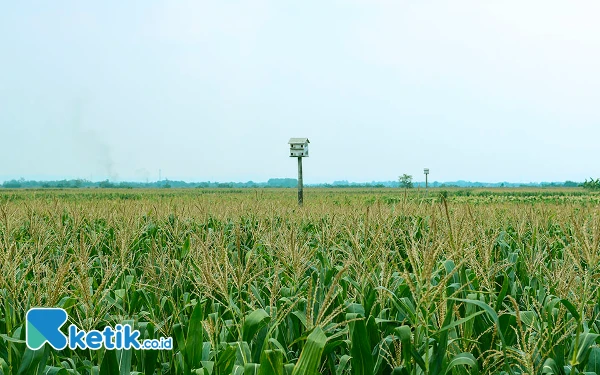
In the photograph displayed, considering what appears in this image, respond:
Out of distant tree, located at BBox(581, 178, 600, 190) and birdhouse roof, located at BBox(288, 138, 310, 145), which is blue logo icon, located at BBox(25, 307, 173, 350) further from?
distant tree, located at BBox(581, 178, 600, 190)

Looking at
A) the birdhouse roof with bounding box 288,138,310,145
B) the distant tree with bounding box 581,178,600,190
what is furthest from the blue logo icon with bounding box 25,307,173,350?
the distant tree with bounding box 581,178,600,190

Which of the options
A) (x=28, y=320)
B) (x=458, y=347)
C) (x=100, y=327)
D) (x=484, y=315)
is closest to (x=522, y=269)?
(x=484, y=315)

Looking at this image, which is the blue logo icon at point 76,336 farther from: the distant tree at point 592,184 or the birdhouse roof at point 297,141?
the distant tree at point 592,184

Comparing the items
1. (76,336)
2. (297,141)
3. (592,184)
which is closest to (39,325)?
(76,336)

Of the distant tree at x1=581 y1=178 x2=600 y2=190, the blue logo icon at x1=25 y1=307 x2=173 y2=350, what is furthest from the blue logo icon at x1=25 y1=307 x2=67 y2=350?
the distant tree at x1=581 y1=178 x2=600 y2=190

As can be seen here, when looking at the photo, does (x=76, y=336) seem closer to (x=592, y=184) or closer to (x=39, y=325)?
(x=39, y=325)

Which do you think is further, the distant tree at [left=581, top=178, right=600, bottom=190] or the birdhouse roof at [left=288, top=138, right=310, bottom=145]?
the distant tree at [left=581, top=178, right=600, bottom=190]

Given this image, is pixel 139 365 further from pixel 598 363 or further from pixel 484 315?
pixel 598 363

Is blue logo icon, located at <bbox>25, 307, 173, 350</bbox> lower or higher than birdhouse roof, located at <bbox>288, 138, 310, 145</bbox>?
lower

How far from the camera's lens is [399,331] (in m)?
2.56

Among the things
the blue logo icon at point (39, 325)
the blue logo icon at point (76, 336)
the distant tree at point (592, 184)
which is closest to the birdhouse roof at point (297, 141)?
the blue logo icon at point (76, 336)

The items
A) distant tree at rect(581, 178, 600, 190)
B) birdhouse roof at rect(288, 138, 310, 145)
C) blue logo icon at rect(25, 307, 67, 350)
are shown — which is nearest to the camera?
blue logo icon at rect(25, 307, 67, 350)

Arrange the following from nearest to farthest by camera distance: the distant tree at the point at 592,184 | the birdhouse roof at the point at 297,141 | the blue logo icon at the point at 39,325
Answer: the blue logo icon at the point at 39,325 → the birdhouse roof at the point at 297,141 → the distant tree at the point at 592,184

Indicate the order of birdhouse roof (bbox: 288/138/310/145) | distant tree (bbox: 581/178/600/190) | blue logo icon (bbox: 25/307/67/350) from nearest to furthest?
blue logo icon (bbox: 25/307/67/350)
birdhouse roof (bbox: 288/138/310/145)
distant tree (bbox: 581/178/600/190)
